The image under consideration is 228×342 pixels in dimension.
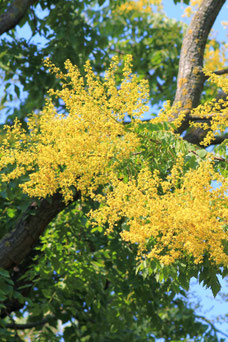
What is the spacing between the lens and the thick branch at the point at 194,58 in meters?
4.84

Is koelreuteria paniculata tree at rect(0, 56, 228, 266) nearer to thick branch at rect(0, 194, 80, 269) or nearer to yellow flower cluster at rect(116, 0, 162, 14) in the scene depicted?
thick branch at rect(0, 194, 80, 269)

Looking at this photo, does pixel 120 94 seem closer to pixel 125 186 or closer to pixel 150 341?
pixel 125 186

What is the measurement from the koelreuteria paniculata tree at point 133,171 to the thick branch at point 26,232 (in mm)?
1467

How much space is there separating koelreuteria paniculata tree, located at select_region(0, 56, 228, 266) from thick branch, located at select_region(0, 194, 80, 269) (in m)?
1.47

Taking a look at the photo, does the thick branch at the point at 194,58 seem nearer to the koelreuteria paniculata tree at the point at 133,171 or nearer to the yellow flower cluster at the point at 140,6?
the koelreuteria paniculata tree at the point at 133,171

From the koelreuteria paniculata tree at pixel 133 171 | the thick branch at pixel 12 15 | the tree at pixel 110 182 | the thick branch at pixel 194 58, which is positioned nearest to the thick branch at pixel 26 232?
the tree at pixel 110 182

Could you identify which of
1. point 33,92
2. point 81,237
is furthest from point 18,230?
point 33,92

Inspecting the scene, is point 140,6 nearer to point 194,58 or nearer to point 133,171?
point 194,58

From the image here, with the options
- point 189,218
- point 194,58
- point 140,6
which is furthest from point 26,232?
point 140,6

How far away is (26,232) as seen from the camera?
4.80m

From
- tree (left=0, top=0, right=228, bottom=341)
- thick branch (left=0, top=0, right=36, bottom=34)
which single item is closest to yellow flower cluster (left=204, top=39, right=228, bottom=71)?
tree (left=0, top=0, right=228, bottom=341)

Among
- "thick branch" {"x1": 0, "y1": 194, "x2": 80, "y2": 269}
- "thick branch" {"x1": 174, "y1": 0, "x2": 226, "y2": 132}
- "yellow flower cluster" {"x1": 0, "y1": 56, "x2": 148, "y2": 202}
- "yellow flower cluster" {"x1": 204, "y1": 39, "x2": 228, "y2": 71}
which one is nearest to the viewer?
"yellow flower cluster" {"x1": 0, "y1": 56, "x2": 148, "y2": 202}

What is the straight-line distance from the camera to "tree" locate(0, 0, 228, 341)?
2.61 meters

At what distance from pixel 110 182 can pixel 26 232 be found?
63.9 inches
